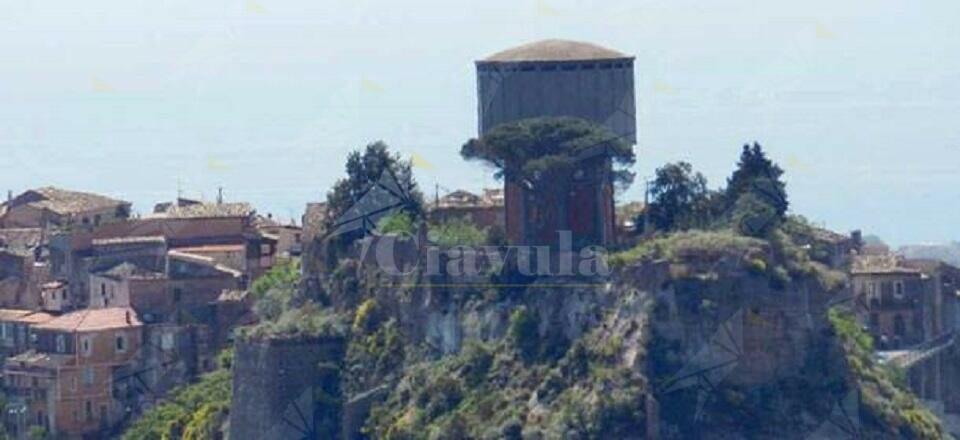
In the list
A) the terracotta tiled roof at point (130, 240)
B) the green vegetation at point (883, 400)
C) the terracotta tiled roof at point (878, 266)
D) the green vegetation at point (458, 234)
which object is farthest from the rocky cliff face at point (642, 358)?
the terracotta tiled roof at point (130, 240)

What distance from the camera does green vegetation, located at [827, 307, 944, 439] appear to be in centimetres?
7881

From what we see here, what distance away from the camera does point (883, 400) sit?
79375mm

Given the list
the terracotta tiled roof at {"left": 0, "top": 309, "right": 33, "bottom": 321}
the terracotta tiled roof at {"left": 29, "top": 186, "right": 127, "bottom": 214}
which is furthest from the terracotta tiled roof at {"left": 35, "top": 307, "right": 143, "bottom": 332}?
the terracotta tiled roof at {"left": 29, "top": 186, "right": 127, "bottom": 214}

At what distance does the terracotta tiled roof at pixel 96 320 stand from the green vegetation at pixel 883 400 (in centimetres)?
2011

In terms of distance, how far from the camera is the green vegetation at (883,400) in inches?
3103

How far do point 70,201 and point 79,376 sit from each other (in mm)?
12575

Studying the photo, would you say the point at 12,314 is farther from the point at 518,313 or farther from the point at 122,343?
the point at 518,313

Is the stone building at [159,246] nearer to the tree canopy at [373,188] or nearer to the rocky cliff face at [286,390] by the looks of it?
the tree canopy at [373,188]

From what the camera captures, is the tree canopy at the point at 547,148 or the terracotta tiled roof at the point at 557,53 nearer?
the tree canopy at the point at 547,148

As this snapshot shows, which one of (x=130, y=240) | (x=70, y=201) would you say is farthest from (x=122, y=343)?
(x=70, y=201)

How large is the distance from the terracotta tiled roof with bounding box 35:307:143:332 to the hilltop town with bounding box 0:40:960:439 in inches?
3.5

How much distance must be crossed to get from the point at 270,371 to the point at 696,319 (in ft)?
34.1

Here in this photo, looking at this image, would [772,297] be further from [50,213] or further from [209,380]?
[50,213]

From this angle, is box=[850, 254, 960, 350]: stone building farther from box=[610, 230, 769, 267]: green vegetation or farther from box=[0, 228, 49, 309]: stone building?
box=[0, 228, 49, 309]: stone building
